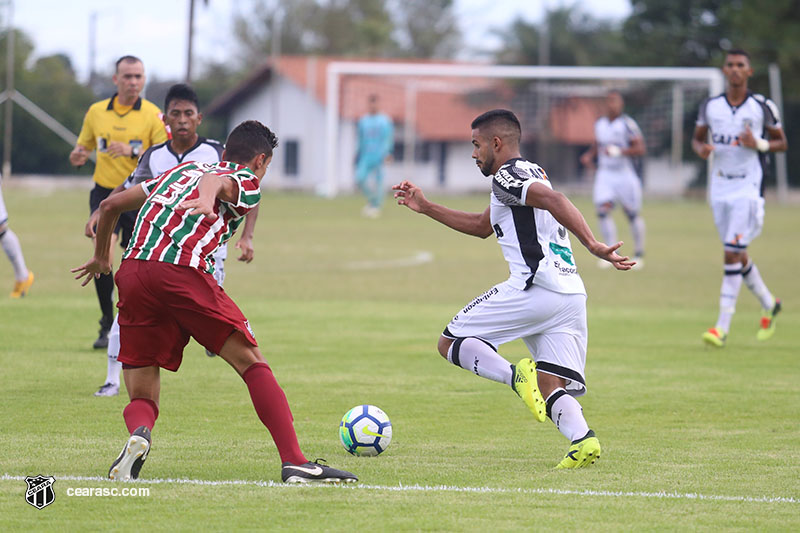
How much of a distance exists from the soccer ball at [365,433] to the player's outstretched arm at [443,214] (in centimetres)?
121

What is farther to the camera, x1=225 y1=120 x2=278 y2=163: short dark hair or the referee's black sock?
the referee's black sock

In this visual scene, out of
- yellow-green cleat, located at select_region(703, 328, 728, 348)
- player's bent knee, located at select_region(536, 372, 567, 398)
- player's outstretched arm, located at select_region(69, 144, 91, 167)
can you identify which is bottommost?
yellow-green cleat, located at select_region(703, 328, 728, 348)

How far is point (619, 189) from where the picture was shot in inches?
800

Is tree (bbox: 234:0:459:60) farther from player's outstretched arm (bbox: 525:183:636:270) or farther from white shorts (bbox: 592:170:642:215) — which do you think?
player's outstretched arm (bbox: 525:183:636:270)

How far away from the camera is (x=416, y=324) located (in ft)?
43.0

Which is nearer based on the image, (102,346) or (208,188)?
(208,188)

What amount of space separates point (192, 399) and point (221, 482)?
2.71m

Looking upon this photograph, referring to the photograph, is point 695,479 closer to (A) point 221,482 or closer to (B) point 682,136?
(A) point 221,482

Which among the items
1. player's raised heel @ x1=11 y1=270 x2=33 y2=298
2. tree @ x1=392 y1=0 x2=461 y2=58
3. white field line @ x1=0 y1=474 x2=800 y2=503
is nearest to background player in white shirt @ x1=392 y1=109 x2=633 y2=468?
white field line @ x1=0 y1=474 x2=800 y2=503

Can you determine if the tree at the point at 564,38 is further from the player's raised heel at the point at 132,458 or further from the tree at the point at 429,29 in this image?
the player's raised heel at the point at 132,458

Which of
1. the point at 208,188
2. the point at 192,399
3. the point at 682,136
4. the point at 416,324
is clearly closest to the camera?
the point at 208,188

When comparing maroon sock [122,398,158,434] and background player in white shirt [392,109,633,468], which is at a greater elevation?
background player in white shirt [392,109,633,468]

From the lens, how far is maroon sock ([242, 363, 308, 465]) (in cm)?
584

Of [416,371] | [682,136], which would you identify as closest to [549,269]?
[416,371]
